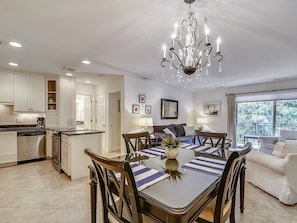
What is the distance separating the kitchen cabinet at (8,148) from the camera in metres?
3.89

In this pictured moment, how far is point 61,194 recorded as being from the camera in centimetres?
256

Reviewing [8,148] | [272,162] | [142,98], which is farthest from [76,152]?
[272,162]

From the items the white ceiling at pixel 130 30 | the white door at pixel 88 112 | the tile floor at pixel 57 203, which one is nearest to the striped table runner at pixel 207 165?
the tile floor at pixel 57 203

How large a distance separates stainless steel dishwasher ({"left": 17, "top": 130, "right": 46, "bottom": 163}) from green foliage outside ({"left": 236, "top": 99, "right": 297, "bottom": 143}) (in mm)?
Answer: 6770

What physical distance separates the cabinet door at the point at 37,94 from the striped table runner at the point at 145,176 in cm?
426

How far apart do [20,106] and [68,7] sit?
3663 mm

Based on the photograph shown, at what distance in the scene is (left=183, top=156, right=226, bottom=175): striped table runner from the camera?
1407 mm

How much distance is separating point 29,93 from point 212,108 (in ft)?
21.7

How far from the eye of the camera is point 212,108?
23.6ft

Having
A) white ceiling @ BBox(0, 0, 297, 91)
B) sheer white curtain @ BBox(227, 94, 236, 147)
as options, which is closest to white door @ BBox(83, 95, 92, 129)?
white ceiling @ BBox(0, 0, 297, 91)

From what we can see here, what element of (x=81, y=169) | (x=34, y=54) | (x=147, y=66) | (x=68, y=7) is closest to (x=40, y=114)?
(x=34, y=54)

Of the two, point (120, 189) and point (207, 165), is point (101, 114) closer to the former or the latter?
point (207, 165)

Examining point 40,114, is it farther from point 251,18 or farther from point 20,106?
point 251,18

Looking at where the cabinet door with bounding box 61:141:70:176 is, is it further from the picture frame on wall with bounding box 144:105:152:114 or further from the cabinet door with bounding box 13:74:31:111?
the picture frame on wall with bounding box 144:105:152:114
